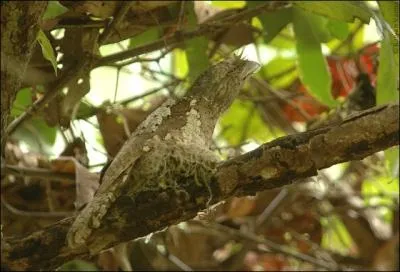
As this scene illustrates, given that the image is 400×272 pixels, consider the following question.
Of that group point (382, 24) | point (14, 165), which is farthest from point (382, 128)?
point (14, 165)

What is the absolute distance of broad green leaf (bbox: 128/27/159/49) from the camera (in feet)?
3.06

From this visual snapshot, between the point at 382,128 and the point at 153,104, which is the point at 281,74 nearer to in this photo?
the point at 153,104

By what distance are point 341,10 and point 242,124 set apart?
1.84ft

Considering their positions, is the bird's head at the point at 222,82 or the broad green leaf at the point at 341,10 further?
the broad green leaf at the point at 341,10

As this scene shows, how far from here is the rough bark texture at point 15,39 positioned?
465 millimetres

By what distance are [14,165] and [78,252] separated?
1.50 feet

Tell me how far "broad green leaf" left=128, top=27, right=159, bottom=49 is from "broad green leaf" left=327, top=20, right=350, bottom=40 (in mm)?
237

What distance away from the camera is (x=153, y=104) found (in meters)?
1.09

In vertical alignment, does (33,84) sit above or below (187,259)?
above

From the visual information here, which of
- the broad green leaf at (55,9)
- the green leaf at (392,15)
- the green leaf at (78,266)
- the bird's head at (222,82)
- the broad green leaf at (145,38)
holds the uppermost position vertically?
the broad green leaf at (55,9)

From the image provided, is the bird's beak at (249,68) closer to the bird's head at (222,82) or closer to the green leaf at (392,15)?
the bird's head at (222,82)

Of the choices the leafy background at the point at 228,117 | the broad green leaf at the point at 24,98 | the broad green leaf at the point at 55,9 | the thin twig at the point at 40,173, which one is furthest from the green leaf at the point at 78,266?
the broad green leaf at the point at 55,9

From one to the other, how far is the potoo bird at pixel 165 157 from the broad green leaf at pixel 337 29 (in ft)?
1.09

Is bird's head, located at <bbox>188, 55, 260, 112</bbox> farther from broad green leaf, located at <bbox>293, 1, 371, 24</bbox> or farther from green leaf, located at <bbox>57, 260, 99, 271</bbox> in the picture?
green leaf, located at <bbox>57, 260, 99, 271</bbox>
